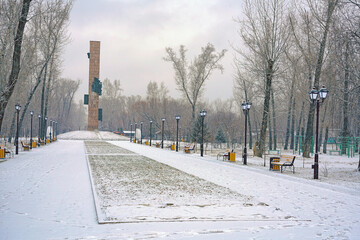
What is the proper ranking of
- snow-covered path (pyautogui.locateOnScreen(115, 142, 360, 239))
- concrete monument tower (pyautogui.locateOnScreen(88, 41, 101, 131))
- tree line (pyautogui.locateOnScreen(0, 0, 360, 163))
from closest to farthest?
snow-covered path (pyautogui.locateOnScreen(115, 142, 360, 239)), tree line (pyautogui.locateOnScreen(0, 0, 360, 163)), concrete monument tower (pyautogui.locateOnScreen(88, 41, 101, 131))

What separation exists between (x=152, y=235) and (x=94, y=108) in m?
63.7

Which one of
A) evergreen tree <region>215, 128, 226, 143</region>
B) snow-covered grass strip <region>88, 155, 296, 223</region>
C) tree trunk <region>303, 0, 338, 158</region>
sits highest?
tree trunk <region>303, 0, 338, 158</region>

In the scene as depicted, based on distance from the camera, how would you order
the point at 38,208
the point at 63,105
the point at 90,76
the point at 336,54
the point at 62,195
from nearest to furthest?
the point at 38,208 → the point at 62,195 → the point at 336,54 → the point at 90,76 → the point at 63,105

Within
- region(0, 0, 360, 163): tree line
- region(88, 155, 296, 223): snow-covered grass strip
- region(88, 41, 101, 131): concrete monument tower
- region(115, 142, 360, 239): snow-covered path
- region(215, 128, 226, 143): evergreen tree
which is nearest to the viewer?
region(115, 142, 360, 239): snow-covered path

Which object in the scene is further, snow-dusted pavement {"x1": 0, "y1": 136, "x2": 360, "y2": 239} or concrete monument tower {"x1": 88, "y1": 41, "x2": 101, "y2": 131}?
concrete monument tower {"x1": 88, "y1": 41, "x2": 101, "y2": 131}

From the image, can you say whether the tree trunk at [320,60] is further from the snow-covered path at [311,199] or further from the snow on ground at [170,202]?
the snow on ground at [170,202]

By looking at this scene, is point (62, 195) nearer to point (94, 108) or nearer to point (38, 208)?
point (38, 208)

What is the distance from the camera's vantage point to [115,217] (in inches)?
260

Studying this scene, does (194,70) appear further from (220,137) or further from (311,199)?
(311,199)

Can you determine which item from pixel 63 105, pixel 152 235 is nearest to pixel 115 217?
pixel 152 235

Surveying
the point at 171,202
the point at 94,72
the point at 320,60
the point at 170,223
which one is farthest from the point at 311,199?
the point at 94,72

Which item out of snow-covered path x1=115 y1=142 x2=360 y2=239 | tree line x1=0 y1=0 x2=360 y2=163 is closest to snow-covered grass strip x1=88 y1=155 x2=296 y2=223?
snow-covered path x1=115 y1=142 x2=360 y2=239

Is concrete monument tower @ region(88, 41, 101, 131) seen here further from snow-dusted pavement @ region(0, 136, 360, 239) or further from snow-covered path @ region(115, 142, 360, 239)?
snow-dusted pavement @ region(0, 136, 360, 239)

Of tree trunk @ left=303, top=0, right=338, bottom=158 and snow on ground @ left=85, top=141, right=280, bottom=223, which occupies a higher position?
tree trunk @ left=303, top=0, right=338, bottom=158
